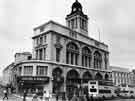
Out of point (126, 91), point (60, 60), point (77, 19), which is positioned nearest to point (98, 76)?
point (126, 91)

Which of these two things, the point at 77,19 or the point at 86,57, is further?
the point at 77,19

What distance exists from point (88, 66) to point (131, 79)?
70357mm

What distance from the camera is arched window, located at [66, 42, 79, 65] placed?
5534cm

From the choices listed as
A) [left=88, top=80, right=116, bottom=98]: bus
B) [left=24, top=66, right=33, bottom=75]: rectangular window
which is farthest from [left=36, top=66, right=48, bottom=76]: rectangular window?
[left=88, top=80, right=116, bottom=98]: bus

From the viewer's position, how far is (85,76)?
201 feet

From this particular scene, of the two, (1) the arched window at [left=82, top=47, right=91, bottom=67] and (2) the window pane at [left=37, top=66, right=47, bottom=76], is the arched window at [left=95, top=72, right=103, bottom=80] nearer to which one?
(1) the arched window at [left=82, top=47, right=91, bottom=67]

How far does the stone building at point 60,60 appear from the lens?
45.8 m

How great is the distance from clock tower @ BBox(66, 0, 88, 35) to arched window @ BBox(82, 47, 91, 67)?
8.14 meters

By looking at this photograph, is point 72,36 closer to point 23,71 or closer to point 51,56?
point 51,56

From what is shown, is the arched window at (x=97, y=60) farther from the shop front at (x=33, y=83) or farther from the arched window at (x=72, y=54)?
the shop front at (x=33, y=83)

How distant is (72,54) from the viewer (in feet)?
188

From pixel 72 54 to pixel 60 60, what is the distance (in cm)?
735

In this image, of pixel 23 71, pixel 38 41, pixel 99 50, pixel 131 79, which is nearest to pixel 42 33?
pixel 38 41

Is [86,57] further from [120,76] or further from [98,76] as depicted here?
[120,76]
